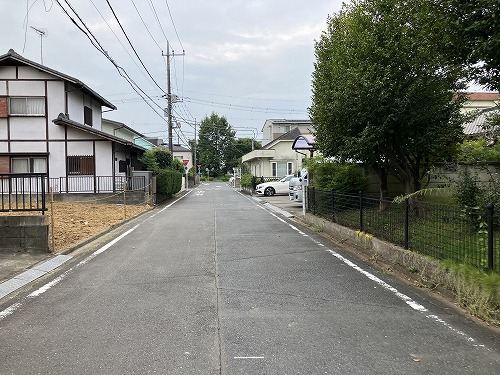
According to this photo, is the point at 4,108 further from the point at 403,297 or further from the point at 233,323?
the point at 403,297

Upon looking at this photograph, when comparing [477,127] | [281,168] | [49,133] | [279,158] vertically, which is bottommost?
[281,168]

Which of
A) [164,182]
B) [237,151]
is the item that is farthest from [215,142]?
[164,182]

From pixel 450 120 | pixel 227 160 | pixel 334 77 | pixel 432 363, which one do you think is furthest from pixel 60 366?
pixel 227 160

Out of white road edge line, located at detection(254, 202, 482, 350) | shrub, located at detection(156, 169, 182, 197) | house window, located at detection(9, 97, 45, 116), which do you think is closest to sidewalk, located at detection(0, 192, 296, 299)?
white road edge line, located at detection(254, 202, 482, 350)

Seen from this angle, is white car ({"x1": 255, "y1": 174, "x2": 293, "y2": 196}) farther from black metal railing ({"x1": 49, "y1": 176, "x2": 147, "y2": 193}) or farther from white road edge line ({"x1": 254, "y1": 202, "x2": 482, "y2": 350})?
white road edge line ({"x1": 254, "y1": 202, "x2": 482, "y2": 350})

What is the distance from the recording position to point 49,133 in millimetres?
22922

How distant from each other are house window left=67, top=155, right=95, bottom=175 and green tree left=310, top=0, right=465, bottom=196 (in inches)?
629

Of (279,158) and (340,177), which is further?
(279,158)

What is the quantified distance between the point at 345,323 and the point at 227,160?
92462 millimetres

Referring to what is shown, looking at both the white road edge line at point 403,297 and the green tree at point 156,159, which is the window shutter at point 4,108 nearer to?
the green tree at point 156,159

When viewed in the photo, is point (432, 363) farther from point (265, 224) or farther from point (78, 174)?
point (78, 174)

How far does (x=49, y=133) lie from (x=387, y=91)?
19465 millimetres

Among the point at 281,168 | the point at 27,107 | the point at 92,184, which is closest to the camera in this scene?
the point at 27,107

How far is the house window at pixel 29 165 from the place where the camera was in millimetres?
23250
